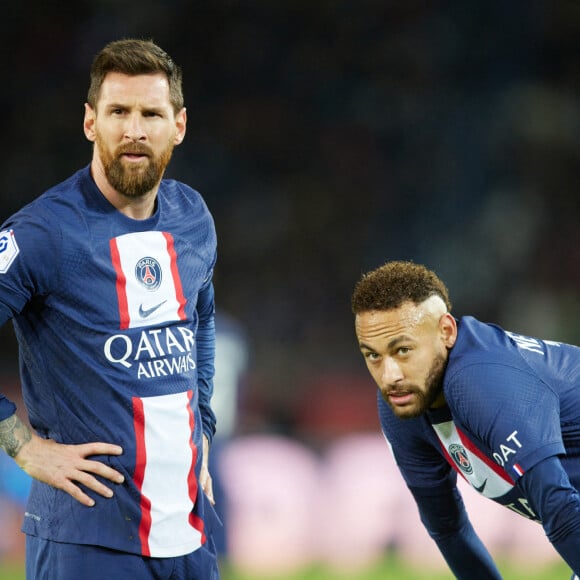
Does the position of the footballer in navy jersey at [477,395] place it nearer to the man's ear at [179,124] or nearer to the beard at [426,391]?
the beard at [426,391]

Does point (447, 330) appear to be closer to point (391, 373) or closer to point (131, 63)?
point (391, 373)

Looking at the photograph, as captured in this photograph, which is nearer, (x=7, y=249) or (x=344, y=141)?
(x=7, y=249)

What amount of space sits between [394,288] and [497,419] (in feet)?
1.75

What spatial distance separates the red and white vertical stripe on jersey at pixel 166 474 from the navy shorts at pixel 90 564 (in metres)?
0.04

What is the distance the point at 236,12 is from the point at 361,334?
803 centimetres

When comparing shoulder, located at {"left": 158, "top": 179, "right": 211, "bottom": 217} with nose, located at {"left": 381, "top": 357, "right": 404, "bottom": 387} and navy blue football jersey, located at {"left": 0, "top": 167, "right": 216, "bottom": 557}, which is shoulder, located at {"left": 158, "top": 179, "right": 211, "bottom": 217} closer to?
navy blue football jersey, located at {"left": 0, "top": 167, "right": 216, "bottom": 557}

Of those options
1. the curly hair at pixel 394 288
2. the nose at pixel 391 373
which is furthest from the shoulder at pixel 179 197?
the nose at pixel 391 373

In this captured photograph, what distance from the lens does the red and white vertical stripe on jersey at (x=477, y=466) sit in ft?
9.93

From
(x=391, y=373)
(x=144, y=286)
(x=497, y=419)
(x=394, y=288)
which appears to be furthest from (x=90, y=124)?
(x=497, y=419)

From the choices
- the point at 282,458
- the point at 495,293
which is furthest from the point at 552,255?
the point at 282,458

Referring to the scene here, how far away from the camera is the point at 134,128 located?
9.30ft

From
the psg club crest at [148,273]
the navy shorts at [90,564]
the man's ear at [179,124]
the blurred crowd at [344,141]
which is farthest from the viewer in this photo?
the blurred crowd at [344,141]

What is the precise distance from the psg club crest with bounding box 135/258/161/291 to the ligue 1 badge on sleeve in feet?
1.17

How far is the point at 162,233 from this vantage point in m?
2.96
